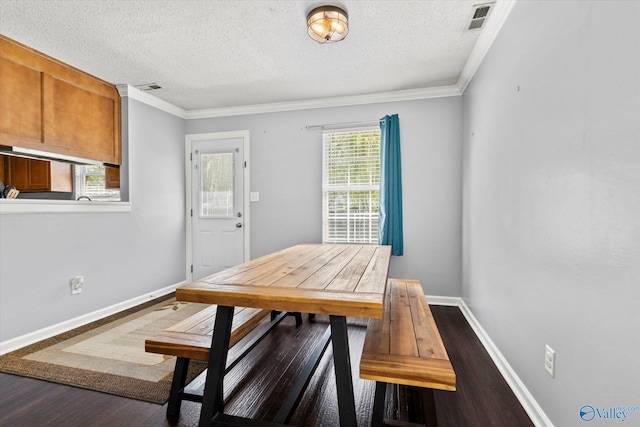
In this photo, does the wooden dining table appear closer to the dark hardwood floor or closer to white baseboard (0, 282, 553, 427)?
the dark hardwood floor

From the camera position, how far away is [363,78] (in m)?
3.21

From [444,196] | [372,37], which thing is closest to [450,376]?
[372,37]

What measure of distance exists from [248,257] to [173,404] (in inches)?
99.6

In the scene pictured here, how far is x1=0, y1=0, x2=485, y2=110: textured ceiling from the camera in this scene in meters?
2.09

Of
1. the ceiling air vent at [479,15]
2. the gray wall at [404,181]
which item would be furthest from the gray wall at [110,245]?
the ceiling air vent at [479,15]

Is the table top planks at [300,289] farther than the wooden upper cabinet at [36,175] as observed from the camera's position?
No

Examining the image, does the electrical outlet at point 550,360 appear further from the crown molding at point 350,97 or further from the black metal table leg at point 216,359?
the crown molding at point 350,97

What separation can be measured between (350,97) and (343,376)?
3232mm

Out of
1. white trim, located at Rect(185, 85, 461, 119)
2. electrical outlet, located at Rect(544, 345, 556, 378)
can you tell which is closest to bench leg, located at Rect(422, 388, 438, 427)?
electrical outlet, located at Rect(544, 345, 556, 378)

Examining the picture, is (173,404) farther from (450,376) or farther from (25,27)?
(25,27)

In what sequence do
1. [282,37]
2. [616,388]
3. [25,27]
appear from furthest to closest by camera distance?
[282,37], [25,27], [616,388]

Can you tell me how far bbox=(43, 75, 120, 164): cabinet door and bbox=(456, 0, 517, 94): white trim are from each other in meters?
3.67

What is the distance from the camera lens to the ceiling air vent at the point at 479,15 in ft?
6.85

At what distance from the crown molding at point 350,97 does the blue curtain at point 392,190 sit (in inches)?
12.6
